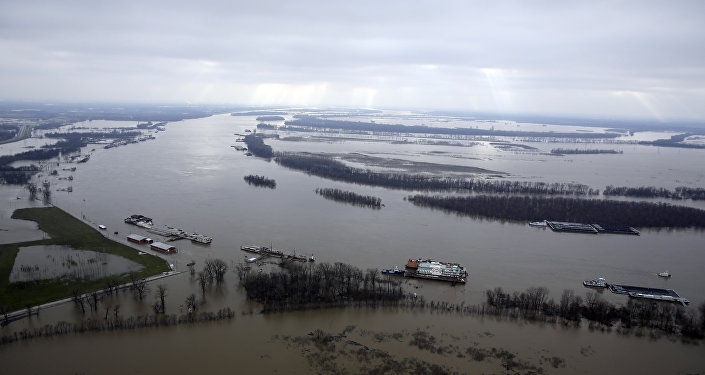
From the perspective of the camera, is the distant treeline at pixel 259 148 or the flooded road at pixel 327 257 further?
the distant treeline at pixel 259 148

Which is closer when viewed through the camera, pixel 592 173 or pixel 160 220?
pixel 160 220

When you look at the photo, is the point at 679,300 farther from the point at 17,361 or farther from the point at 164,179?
the point at 164,179

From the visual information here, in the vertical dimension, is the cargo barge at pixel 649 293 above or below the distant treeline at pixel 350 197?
below

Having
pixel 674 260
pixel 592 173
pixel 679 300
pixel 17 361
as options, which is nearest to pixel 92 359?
pixel 17 361

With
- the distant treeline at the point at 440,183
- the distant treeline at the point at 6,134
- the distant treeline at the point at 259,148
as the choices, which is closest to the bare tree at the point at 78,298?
the distant treeline at the point at 440,183

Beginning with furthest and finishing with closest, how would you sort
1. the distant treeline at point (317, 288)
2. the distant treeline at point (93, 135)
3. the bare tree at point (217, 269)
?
the distant treeline at point (93, 135) < the bare tree at point (217, 269) < the distant treeline at point (317, 288)

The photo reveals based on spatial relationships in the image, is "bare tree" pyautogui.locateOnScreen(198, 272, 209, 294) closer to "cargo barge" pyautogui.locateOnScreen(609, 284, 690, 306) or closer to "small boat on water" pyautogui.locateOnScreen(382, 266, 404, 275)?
"small boat on water" pyautogui.locateOnScreen(382, 266, 404, 275)

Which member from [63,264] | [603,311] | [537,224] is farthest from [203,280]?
[537,224]

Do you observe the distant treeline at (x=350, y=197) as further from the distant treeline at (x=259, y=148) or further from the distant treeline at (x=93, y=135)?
the distant treeline at (x=93, y=135)
